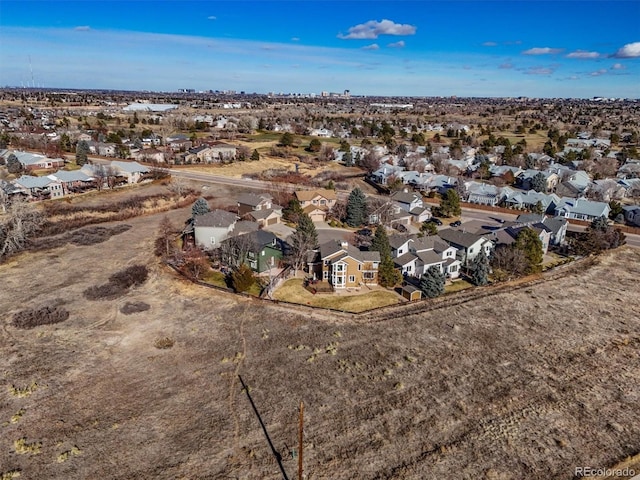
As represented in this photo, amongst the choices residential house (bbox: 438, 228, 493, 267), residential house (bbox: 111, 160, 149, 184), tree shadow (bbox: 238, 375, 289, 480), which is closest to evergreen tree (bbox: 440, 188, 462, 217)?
residential house (bbox: 438, 228, 493, 267)

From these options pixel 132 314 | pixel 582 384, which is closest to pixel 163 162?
pixel 132 314

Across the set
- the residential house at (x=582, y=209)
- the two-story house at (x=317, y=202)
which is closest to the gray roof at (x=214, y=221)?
the two-story house at (x=317, y=202)

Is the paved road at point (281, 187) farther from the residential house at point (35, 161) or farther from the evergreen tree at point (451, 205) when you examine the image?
the residential house at point (35, 161)

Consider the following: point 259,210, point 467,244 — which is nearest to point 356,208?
point 259,210

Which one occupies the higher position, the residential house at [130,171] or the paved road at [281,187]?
the residential house at [130,171]

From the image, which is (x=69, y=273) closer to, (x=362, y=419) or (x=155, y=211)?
(x=155, y=211)

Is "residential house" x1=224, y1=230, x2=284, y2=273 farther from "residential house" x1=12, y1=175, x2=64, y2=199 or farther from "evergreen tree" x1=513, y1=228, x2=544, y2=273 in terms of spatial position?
"residential house" x1=12, y1=175, x2=64, y2=199

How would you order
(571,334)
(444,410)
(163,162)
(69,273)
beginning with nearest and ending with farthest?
(444,410) → (571,334) → (69,273) → (163,162)
